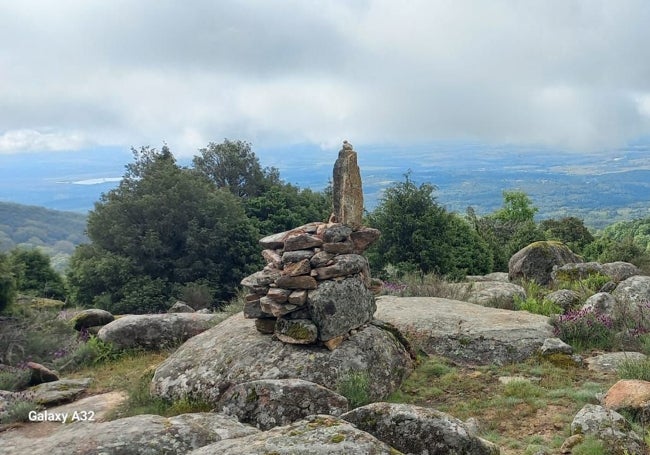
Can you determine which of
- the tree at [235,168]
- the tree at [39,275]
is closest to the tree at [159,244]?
the tree at [39,275]

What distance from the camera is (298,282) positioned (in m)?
10.8

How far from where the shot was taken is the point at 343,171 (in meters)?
12.1

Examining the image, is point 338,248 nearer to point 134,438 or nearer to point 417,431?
point 417,431

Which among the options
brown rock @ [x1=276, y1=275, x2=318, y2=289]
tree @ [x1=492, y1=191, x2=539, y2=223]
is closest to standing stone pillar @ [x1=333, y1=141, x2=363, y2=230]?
brown rock @ [x1=276, y1=275, x2=318, y2=289]

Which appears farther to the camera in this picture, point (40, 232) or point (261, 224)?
Answer: point (40, 232)

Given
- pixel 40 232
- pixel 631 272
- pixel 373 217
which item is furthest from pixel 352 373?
pixel 40 232

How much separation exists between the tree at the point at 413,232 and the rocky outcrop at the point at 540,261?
4185 millimetres

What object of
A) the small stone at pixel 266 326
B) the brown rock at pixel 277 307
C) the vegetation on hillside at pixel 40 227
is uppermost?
the brown rock at pixel 277 307

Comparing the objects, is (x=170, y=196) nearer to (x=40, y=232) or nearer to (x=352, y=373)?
(x=352, y=373)

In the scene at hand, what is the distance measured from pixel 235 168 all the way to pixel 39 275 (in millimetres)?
20172

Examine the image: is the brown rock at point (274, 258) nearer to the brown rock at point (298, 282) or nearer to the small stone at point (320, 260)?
the brown rock at point (298, 282)

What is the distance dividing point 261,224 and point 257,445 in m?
35.3

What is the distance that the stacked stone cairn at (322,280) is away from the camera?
1059 centimetres

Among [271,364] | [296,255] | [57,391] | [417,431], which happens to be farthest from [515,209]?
[417,431]
